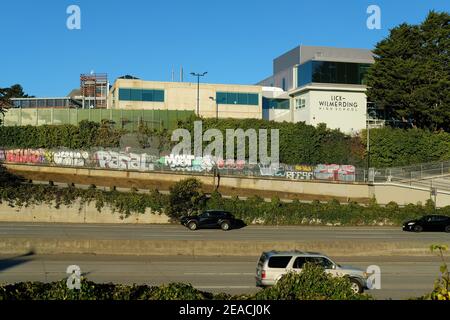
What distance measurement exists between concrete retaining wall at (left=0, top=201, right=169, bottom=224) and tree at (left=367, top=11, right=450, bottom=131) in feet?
120

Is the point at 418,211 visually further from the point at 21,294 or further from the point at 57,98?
the point at 57,98

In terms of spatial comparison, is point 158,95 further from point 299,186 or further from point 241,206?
point 241,206

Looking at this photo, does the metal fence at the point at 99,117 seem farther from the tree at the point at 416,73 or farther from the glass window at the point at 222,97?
the tree at the point at 416,73

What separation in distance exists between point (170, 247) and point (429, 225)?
25.0 m

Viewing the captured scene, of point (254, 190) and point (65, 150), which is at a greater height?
point (65, 150)

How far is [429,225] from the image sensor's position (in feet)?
146

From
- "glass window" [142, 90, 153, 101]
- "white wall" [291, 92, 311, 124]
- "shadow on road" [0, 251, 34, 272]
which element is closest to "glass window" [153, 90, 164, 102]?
"glass window" [142, 90, 153, 101]

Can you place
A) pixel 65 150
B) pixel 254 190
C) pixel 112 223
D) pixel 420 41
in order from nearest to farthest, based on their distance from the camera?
pixel 112 223 → pixel 254 190 → pixel 65 150 → pixel 420 41

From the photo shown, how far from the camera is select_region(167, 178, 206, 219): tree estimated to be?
46.8 metres

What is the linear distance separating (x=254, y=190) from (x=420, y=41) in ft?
105

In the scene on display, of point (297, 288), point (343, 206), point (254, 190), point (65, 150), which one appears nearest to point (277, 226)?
point (343, 206)

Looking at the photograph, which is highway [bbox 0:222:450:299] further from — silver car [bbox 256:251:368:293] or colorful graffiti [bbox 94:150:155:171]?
colorful graffiti [bbox 94:150:155:171]

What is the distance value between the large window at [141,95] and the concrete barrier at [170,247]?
164ft

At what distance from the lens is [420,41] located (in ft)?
239
